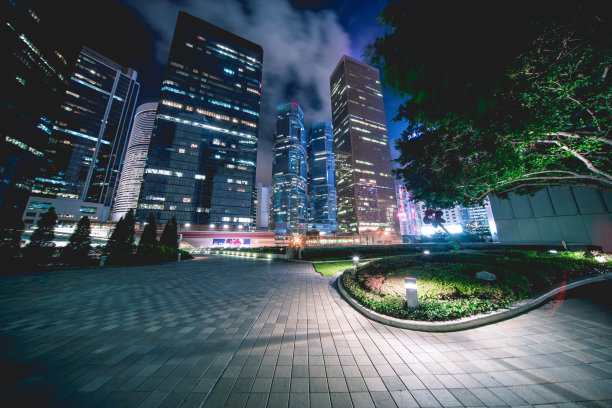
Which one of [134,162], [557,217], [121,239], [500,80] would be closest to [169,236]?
[121,239]

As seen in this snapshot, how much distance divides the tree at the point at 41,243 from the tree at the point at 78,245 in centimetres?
96

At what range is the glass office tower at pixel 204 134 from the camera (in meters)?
66.1

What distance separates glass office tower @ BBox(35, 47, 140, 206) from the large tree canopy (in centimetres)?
14465

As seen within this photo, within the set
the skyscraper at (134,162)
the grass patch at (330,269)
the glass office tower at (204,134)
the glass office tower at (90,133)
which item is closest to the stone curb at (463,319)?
the grass patch at (330,269)

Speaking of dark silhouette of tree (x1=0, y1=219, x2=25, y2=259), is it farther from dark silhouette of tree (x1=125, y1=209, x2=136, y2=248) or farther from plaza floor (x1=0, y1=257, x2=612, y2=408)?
plaza floor (x1=0, y1=257, x2=612, y2=408)

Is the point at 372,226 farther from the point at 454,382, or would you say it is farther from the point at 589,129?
the point at 454,382

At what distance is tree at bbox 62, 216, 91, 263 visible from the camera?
53.1 ft

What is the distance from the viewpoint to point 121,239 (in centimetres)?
2056

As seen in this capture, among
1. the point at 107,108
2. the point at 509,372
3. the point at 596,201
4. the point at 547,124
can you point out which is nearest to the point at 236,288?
the point at 509,372

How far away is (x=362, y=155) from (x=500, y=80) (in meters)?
111

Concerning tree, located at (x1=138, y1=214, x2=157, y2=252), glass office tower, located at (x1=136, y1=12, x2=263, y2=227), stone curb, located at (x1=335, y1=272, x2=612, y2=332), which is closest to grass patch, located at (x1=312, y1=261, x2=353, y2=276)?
stone curb, located at (x1=335, y1=272, x2=612, y2=332)

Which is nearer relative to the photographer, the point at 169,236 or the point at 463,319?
the point at 463,319

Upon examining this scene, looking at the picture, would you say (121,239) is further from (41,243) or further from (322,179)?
(322,179)

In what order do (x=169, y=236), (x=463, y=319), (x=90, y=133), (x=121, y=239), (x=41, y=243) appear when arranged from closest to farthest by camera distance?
(x=463, y=319) → (x=41, y=243) → (x=121, y=239) → (x=169, y=236) → (x=90, y=133)
